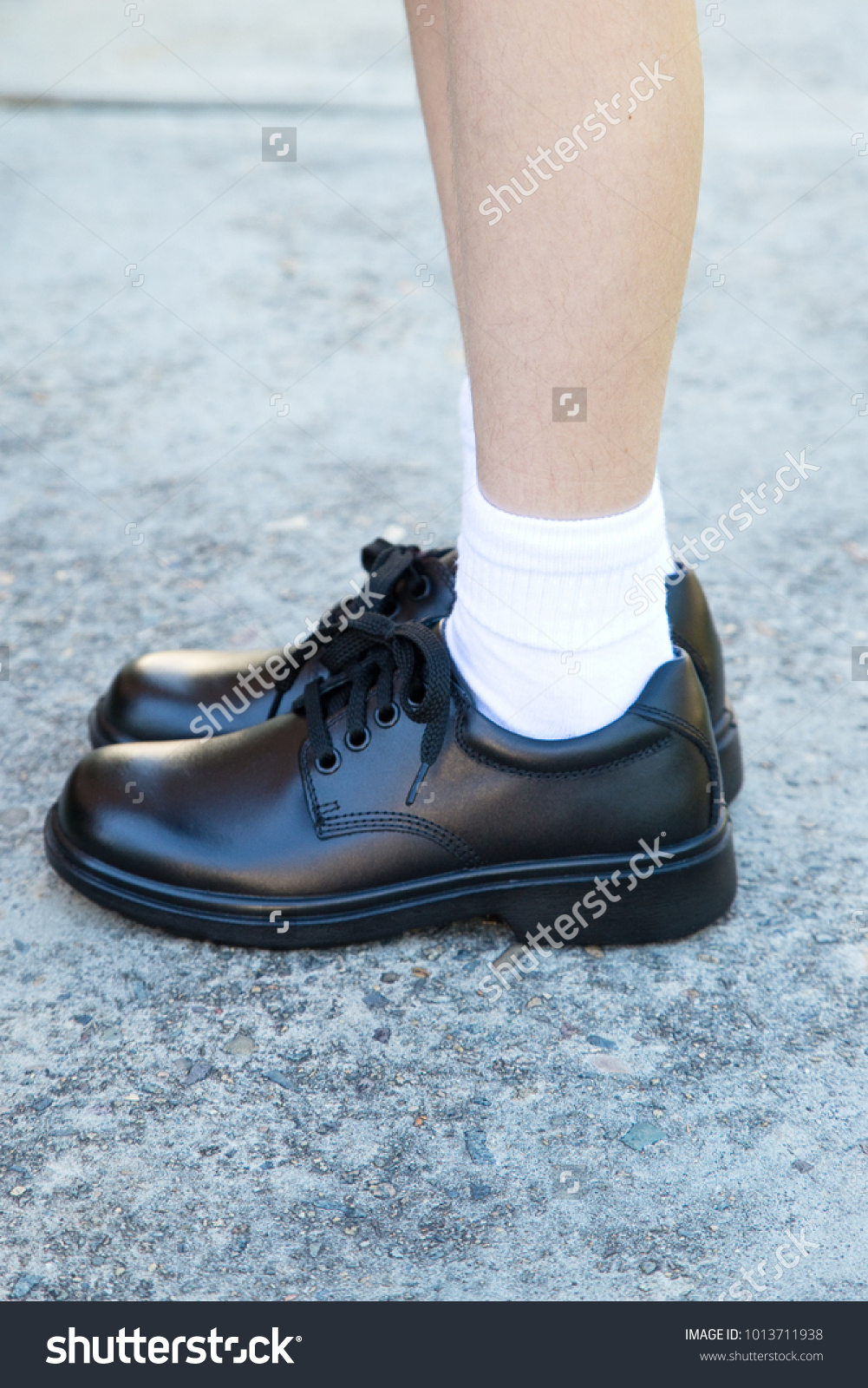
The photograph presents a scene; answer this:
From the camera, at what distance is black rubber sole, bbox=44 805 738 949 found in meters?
1.10

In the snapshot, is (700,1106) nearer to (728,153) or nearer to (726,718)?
(726,718)

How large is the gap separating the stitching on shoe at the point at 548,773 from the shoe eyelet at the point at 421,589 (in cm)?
21

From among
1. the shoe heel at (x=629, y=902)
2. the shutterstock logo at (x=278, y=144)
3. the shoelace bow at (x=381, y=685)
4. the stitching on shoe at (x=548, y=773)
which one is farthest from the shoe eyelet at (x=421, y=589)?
the shutterstock logo at (x=278, y=144)

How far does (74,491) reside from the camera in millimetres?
1947

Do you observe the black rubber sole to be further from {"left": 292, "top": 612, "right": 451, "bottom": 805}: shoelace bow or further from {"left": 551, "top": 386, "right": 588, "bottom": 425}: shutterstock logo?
{"left": 551, "top": 386, "right": 588, "bottom": 425}: shutterstock logo

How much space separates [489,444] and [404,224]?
82.9 inches

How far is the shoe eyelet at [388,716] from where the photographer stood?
1.09 meters
